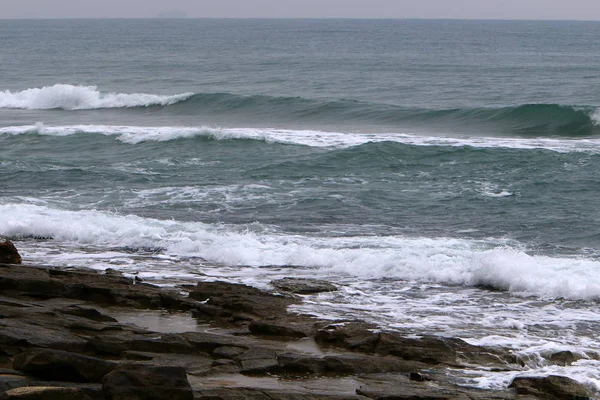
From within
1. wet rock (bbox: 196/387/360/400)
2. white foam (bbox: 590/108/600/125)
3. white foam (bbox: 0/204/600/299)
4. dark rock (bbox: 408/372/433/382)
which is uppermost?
white foam (bbox: 590/108/600/125)

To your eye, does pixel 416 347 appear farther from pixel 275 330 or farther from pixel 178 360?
pixel 178 360

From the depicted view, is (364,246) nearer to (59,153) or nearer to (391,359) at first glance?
(391,359)

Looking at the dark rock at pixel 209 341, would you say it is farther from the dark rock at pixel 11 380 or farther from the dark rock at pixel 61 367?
the dark rock at pixel 11 380

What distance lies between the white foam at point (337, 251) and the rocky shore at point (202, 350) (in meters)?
2.89

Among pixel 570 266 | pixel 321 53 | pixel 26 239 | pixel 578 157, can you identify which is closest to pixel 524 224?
pixel 570 266

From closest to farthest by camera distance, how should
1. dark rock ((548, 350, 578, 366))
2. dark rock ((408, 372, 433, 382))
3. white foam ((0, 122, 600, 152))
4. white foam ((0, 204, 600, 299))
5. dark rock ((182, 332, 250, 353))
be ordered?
1. dark rock ((408, 372, 433, 382))
2. dark rock ((182, 332, 250, 353))
3. dark rock ((548, 350, 578, 366))
4. white foam ((0, 204, 600, 299))
5. white foam ((0, 122, 600, 152))

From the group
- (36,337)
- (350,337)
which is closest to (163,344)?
(36,337)

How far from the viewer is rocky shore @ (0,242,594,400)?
9.12 m

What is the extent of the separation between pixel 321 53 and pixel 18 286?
74418 mm

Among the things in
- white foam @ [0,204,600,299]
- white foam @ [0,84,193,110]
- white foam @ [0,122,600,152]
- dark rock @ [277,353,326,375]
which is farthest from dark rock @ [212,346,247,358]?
white foam @ [0,84,193,110]

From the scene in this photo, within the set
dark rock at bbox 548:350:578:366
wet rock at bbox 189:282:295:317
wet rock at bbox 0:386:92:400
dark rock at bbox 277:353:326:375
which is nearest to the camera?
wet rock at bbox 0:386:92:400

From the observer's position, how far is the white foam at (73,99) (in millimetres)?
48000

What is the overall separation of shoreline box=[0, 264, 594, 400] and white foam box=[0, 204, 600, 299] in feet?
9.64

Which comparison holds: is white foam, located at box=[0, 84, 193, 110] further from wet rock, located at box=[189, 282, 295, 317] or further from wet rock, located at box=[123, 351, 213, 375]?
wet rock, located at box=[123, 351, 213, 375]
